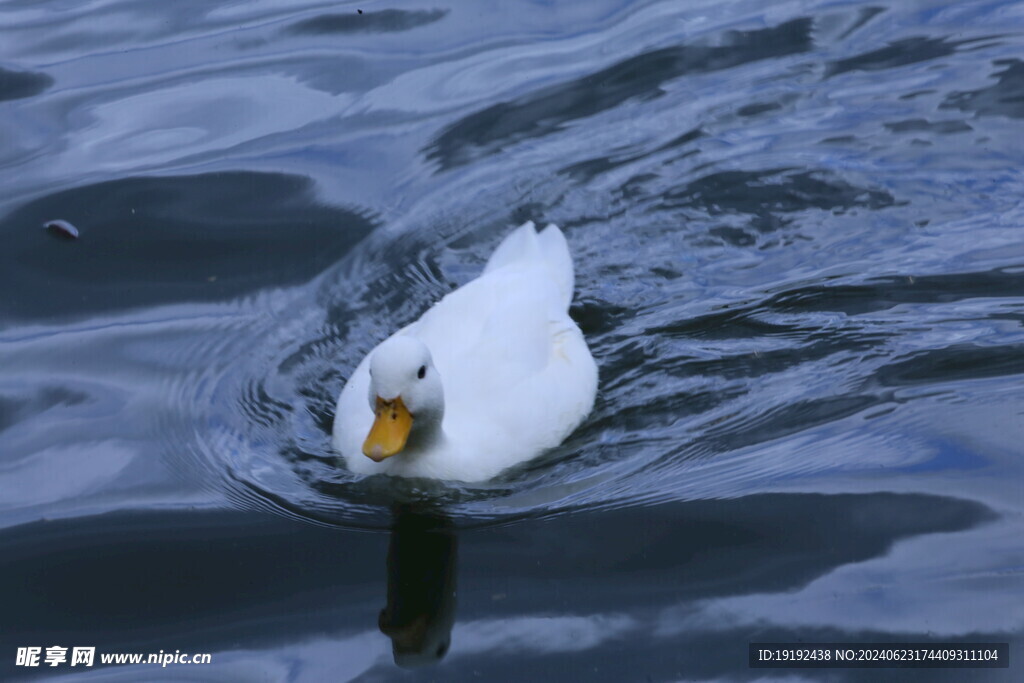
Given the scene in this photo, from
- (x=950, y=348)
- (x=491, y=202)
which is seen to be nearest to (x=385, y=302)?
(x=491, y=202)

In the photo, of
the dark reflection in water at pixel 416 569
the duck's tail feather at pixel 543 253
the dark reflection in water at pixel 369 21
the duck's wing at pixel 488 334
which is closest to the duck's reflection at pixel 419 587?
the dark reflection in water at pixel 416 569

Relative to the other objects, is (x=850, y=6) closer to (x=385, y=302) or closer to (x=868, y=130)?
(x=868, y=130)

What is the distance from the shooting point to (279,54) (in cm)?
905

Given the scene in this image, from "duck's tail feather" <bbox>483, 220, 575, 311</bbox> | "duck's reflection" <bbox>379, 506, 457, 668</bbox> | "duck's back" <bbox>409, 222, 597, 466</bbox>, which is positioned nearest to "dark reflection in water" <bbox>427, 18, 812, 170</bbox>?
"duck's tail feather" <bbox>483, 220, 575, 311</bbox>

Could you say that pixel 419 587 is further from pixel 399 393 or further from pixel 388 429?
pixel 399 393

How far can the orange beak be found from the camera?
5000 millimetres

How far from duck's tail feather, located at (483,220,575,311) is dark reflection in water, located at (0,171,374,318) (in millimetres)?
939

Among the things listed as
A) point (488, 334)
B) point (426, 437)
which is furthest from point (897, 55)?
point (426, 437)

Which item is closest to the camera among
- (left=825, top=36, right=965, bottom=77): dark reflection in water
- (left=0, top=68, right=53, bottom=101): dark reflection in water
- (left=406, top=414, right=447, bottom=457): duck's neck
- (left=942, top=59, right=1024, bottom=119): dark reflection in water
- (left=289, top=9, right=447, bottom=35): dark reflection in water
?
(left=406, top=414, right=447, bottom=457): duck's neck

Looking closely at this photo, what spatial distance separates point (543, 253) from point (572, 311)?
1.05 ft

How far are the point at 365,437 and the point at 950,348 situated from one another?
2621 mm

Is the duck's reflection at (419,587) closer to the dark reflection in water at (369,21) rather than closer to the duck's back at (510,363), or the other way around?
the duck's back at (510,363)

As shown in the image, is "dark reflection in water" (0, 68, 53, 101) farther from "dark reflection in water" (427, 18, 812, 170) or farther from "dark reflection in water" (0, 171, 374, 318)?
"dark reflection in water" (427, 18, 812, 170)

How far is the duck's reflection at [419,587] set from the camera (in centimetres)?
451
